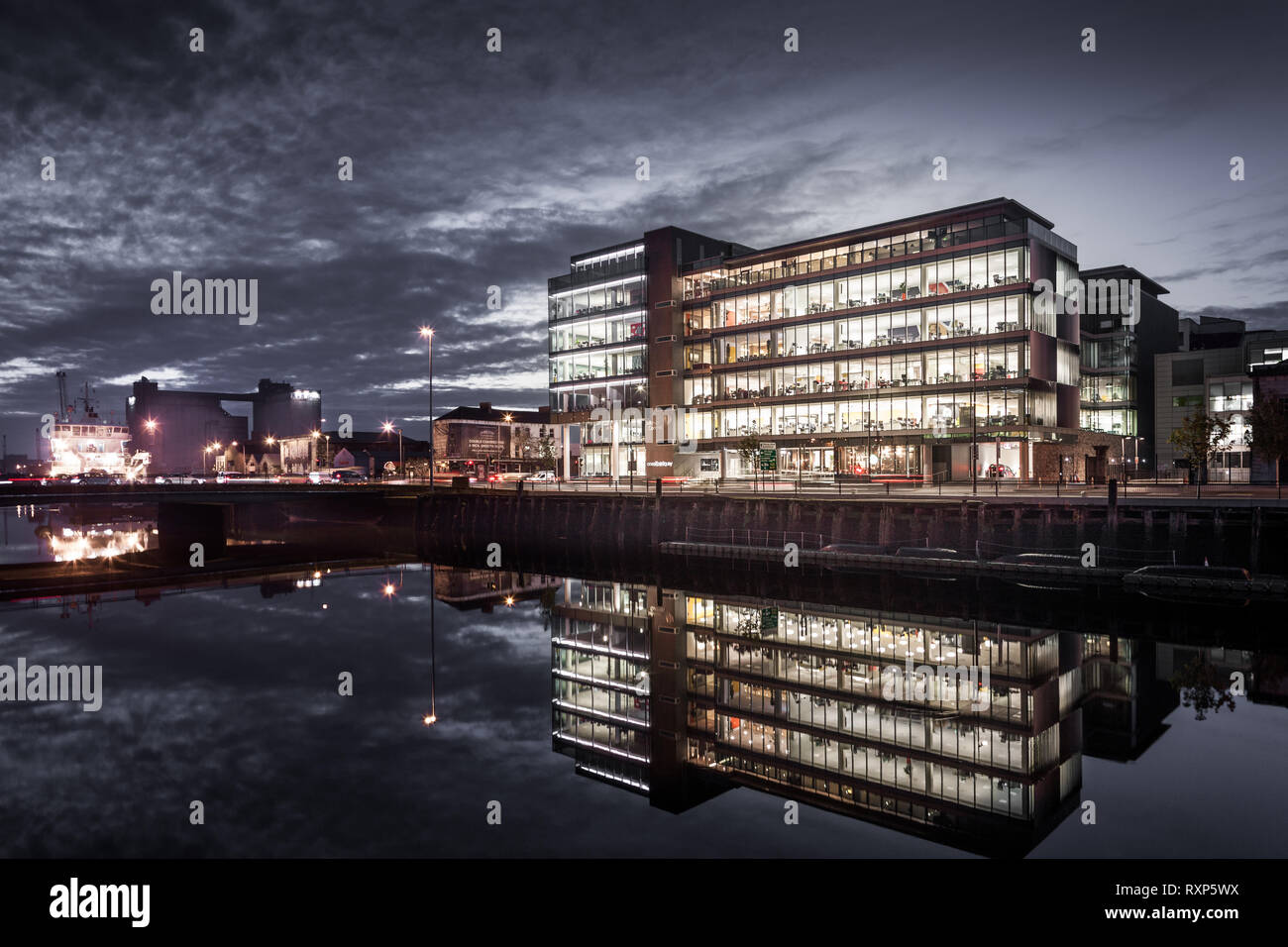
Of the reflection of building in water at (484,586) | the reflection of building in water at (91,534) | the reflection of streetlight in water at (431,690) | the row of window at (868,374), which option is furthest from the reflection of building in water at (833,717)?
the reflection of building in water at (91,534)

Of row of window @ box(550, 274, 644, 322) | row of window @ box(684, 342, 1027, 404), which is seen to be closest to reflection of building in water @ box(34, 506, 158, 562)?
row of window @ box(550, 274, 644, 322)

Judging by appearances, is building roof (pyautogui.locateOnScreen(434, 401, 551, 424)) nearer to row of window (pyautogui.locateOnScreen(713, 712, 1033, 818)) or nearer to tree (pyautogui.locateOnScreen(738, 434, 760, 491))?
tree (pyautogui.locateOnScreen(738, 434, 760, 491))

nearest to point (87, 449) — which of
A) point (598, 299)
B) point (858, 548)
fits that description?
point (598, 299)

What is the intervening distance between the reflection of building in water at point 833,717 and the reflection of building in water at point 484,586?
881cm

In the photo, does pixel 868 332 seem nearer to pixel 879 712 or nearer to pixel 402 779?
pixel 879 712

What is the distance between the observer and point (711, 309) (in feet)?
290

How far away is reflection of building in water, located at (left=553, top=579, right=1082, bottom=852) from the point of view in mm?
15703

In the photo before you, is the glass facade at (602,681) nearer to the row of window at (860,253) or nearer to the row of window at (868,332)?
the row of window at (868,332)

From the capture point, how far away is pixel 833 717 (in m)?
21.1

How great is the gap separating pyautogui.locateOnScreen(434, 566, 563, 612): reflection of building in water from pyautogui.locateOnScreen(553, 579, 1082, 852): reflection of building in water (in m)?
8.81

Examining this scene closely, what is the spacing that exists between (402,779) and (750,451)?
215ft
